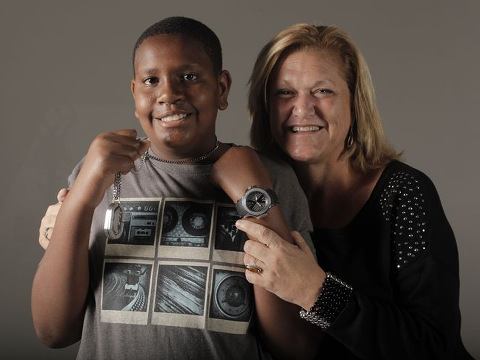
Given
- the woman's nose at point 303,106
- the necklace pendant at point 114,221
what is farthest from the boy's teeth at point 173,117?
the woman's nose at point 303,106

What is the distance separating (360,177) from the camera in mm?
2305

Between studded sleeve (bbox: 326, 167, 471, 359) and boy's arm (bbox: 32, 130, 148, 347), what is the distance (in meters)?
0.60

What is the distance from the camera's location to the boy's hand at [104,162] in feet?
5.57

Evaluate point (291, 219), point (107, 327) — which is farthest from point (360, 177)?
point (107, 327)

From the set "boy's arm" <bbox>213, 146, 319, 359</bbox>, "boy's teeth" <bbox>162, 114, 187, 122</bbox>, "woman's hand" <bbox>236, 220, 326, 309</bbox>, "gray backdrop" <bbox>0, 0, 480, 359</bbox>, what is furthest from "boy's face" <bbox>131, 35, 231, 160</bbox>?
"gray backdrop" <bbox>0, 0, 480, 359</bbox>

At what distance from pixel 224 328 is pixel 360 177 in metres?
0.75

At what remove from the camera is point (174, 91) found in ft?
5.67

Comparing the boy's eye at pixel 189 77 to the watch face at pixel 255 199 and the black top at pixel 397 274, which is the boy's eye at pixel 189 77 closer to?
the watch face at pixel 255 199

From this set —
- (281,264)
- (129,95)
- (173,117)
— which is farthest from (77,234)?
(129,95)

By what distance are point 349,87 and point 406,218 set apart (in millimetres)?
440

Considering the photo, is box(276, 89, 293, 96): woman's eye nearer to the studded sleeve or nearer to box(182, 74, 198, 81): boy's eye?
the studded sleeve

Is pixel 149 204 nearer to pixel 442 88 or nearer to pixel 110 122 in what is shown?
pixel 110 122

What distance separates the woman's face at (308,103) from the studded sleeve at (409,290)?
0.75ft

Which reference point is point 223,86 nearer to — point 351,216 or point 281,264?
point 281,264
